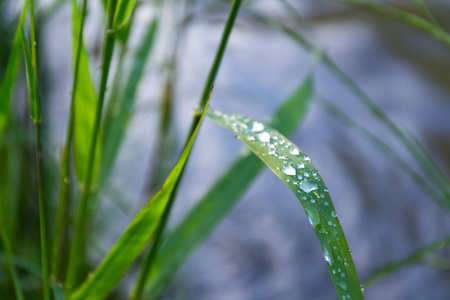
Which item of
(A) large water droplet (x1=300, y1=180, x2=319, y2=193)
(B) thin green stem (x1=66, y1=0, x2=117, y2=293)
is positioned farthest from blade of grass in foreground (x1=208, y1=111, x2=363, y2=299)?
(B) thin green stem (x1=66, y1=0, x2=117, y2=293)

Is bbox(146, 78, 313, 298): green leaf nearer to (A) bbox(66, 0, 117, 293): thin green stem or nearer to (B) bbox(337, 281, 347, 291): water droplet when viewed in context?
(A) bbox(66, 0, 117, 293): thin green stem

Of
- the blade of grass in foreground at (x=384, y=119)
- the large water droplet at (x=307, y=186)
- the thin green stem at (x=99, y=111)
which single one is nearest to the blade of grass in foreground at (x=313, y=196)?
the large water droplet at (x=307, y=186)

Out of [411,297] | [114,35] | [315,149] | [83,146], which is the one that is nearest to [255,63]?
[315,149]

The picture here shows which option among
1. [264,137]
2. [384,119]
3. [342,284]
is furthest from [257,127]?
[384,119]

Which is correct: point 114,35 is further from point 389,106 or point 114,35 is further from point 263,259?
point 389,106

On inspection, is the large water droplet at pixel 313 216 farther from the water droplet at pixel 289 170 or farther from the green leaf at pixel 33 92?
the green leaf at pixel 33 92

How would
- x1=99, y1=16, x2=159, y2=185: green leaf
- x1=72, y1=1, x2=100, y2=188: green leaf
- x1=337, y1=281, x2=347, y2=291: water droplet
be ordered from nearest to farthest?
x1=337, y1=281, x2=347, y2=291: water droplet, x1=72, y1=1, x2=100, y2=188: green leaf, x1=99, y1=16, x2=159, y2=185: green leaf

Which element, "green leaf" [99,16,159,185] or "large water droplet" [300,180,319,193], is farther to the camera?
"green leaf" [99,16,159,185]
